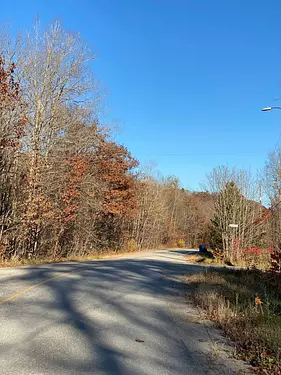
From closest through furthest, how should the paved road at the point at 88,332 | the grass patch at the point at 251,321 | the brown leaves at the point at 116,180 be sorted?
the paved road at the point at 88,332, the grass patch at the point at 251,321, the brown leaves at the point at 116,180

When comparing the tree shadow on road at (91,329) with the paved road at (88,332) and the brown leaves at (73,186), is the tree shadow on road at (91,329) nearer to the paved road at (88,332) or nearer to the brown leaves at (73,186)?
the paved road at (88,332)

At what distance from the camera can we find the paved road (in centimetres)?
444

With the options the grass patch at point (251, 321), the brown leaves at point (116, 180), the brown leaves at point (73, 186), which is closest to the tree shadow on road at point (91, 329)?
the grass patch at point (251, 321)

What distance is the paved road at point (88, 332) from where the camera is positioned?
175 inches

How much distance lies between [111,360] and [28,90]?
2063cm

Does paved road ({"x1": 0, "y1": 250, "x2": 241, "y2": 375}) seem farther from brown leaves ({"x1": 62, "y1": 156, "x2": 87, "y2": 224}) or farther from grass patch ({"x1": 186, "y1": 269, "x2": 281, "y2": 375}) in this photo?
brown leaves ({"x1": 62, "y1": 156, "x2": 87, "y2": 224})

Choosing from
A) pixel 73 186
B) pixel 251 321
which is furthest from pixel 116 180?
pixel 251 321

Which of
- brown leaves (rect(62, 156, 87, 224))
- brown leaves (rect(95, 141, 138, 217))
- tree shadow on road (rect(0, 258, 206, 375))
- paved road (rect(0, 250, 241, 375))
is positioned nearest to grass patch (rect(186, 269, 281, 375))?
paved road (rect(0, 250, 241, 375))

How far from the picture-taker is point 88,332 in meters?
5.81

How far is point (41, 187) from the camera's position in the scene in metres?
19.9

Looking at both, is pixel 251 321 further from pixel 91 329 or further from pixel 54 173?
pixel 54 173

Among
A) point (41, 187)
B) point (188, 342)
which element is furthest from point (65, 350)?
point (41, 187)

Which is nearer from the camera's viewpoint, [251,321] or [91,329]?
[91,329]

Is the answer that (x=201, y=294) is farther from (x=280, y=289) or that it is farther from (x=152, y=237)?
(x=152, y=237)
